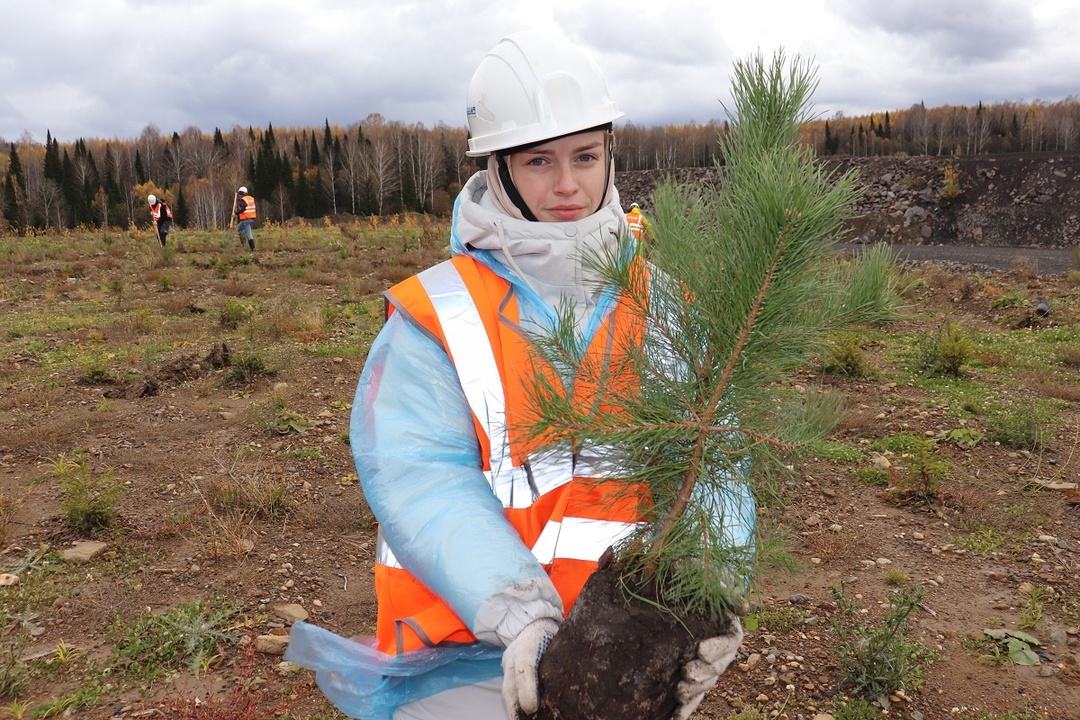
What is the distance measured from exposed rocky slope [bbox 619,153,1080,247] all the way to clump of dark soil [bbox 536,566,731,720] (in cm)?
3155

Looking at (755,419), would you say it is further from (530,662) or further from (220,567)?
(220,567)

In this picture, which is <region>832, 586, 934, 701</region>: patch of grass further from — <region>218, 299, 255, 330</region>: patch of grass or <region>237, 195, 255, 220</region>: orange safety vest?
<region>237, 195, 255, 220</region>: orange safety vest

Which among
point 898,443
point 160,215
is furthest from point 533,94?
point 160,215

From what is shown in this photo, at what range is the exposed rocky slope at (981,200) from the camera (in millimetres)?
30672

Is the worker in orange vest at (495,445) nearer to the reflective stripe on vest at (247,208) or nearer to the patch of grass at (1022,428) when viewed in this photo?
the patch of grass at (1022,428)

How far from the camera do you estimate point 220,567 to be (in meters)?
4.58

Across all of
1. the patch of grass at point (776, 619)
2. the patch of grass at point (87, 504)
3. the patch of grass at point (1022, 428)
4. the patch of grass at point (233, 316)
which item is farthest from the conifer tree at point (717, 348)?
the patch of grass at point (233, 316)

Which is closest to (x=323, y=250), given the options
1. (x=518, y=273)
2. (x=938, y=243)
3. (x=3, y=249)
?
(x=3, y=249)

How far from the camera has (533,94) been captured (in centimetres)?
190

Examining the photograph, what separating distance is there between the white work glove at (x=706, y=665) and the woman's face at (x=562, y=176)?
1.04m

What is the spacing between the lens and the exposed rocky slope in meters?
30.7

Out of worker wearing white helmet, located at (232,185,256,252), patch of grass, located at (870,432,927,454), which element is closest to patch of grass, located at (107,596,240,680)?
patch of grass, located at (870,432,927,454)

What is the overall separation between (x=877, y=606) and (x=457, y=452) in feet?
11.4

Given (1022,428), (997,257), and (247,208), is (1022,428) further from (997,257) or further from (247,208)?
(997,257)
